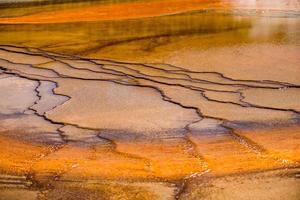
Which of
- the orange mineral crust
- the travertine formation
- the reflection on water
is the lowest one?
the travertine formation

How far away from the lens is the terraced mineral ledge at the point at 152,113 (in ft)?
7.32

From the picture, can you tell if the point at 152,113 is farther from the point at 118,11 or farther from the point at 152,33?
the point at 118,11

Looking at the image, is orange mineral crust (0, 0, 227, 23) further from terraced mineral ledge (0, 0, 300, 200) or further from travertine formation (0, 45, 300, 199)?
travertine formation (0, 45, 300, 199)

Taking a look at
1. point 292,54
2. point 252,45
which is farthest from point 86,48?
point 292,54

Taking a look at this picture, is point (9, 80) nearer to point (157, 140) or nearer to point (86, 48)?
point (86, 48)

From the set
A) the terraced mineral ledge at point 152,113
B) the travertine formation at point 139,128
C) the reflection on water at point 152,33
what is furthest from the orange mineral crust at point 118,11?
the travertine formation at point 139,128

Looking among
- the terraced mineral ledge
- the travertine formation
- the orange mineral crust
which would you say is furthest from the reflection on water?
the travertine formation

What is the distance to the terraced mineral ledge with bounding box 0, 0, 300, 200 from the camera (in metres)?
2.23

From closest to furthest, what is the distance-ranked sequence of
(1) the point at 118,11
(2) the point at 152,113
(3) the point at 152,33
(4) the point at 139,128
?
(4) the point at 139,128 < (2) the point at 152,113 < (3) the point at 152,33 < (1) the point at 118,11

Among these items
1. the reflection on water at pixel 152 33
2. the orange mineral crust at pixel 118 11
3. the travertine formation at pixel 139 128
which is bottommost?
the travertine formation at pixel 139 128

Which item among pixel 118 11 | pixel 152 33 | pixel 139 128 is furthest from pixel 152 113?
pixel 118 11

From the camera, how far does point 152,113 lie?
3344 mm

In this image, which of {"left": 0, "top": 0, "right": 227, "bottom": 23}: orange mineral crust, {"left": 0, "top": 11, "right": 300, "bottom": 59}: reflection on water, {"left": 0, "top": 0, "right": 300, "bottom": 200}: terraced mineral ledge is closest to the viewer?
{"left": 0, "top": 0, "right": 300, "bottom": 200}: terraced mineral ledge

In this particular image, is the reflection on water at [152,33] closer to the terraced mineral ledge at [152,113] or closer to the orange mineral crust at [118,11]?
the terraced mineral ledge at [152,113]
